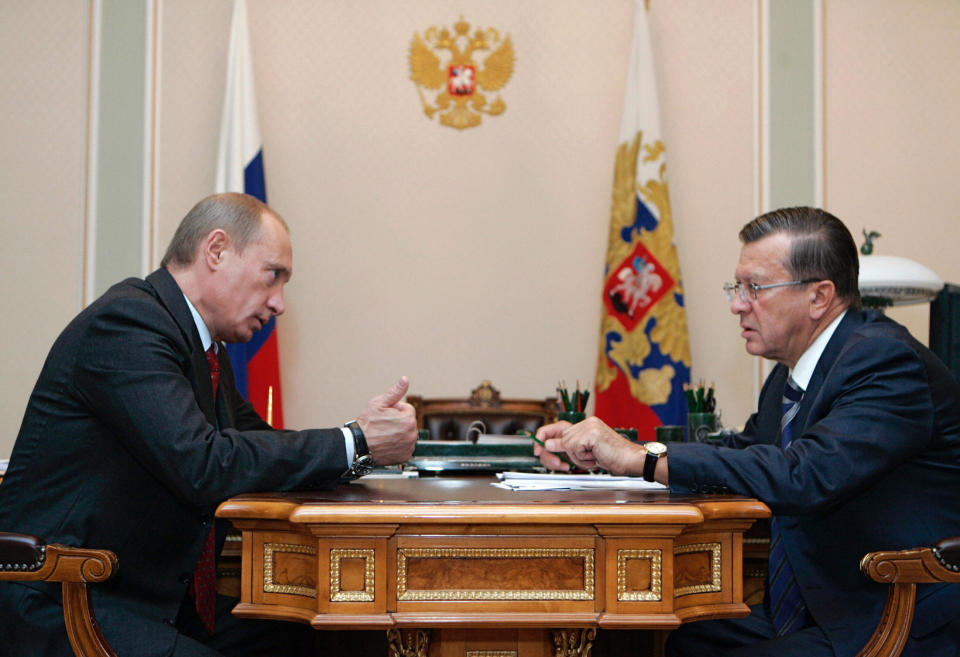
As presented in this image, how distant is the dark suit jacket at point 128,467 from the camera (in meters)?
1.68

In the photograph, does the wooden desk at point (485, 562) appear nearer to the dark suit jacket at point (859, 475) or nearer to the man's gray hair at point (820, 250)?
the dark suit jacket at point (859, 475)

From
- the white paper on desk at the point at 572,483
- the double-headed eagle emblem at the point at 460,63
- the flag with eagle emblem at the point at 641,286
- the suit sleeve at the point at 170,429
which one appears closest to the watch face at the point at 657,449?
the white paper on desk at the point at 572,483

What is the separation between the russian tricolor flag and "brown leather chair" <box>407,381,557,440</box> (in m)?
0.76

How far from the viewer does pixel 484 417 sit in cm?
441

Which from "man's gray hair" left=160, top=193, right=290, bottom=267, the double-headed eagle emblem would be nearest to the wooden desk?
"man's gray hair" left=160, top=193, right=290, bottom=267

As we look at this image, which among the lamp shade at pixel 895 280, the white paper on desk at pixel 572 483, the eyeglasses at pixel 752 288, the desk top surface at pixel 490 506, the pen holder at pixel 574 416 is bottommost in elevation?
the white paper on desk at pixel 572 483

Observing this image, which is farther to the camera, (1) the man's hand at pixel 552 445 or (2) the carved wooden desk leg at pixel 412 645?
(1) the man's hand at pixel 552 445

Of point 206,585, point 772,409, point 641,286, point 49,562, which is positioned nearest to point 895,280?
point 641,286

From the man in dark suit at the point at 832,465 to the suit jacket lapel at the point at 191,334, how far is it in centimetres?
77

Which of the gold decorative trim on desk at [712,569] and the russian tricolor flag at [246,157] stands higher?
the russian tricolor flag at [246,157]

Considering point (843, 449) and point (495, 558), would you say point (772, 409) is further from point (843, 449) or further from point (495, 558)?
point (495, 558)

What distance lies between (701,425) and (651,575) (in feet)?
4.24

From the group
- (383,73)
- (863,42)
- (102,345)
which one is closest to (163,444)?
(102,345)

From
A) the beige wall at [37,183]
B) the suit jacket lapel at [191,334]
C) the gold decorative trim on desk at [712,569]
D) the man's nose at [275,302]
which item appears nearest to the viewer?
the gold decorative trim on desk at [712,569]
